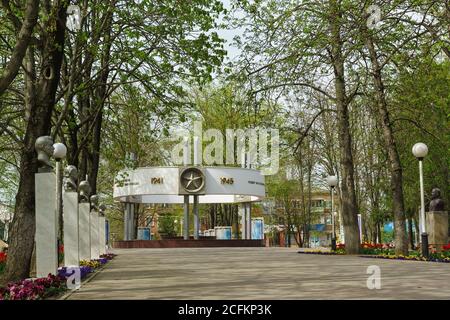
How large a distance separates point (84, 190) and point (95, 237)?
3881 millimetres

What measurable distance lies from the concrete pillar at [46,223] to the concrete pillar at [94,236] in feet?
29.0

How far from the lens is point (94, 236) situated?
22266mm

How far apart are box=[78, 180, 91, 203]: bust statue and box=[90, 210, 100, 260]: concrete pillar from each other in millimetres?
2217

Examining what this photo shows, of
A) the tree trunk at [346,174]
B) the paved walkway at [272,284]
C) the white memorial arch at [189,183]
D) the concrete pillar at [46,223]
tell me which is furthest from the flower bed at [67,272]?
the white memorial arch at [189,183]

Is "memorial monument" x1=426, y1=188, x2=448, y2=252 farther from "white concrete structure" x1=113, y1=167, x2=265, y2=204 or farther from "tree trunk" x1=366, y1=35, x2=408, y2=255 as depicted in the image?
"white concrete structure" x1=113, y1=167, x2=265, y2=204

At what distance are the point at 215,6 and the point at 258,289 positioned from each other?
8.35 meters

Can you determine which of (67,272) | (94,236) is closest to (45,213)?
(67,272)

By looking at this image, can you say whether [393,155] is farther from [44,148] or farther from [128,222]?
[128,222]

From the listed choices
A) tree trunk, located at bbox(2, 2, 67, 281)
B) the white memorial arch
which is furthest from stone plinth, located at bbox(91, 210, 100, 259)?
the white memorial arch

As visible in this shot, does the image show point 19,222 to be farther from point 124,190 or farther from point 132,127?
point 124,190

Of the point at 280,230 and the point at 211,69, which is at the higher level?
the point at 211,69

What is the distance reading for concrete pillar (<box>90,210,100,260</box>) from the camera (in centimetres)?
2164

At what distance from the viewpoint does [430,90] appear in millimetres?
22078
